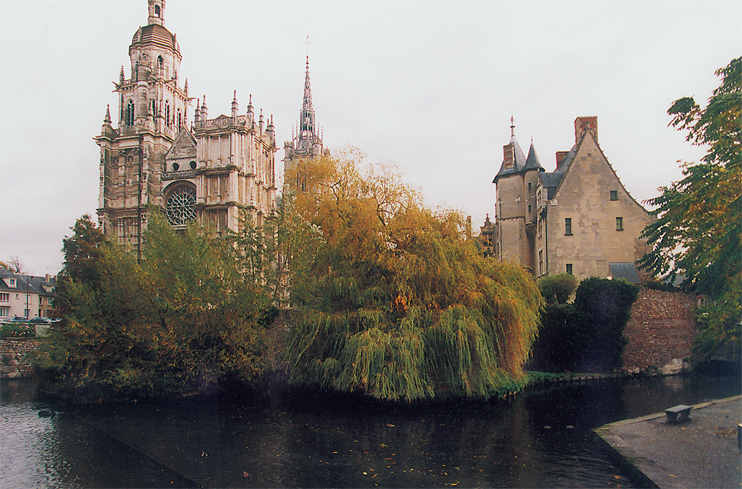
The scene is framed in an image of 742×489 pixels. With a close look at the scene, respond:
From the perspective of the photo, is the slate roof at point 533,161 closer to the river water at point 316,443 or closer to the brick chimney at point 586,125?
the brick chimney at point 586,125

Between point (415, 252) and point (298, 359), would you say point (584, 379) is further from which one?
point (298, 359)

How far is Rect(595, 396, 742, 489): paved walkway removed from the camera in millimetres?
7199

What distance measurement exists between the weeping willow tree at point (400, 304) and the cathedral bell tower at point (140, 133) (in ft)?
113

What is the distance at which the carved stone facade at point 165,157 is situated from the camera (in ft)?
149

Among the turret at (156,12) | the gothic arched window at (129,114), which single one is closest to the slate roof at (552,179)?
the gothic arched window at (129,114)

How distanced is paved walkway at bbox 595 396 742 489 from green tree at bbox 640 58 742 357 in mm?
1779

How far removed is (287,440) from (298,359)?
407 cm

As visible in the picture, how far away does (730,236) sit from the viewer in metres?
9.00

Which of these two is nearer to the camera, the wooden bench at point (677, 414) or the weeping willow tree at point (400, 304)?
the wooden bench at point (677, 414)

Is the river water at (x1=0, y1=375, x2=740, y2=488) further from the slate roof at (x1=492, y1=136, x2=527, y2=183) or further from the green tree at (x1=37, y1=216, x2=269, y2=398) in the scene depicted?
the slate roof at (x1=492, y1=136, x2=527, y2=183)

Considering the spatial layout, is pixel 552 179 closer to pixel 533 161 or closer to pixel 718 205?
pixel 533 161

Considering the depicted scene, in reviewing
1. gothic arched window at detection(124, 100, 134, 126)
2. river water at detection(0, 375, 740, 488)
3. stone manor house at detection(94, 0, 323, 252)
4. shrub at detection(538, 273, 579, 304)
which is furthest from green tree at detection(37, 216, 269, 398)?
gothic arched window at detection(124, 100, 134, 126)

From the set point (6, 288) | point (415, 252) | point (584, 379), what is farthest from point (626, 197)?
point (6, 288)

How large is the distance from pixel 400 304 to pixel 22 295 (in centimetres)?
4810
